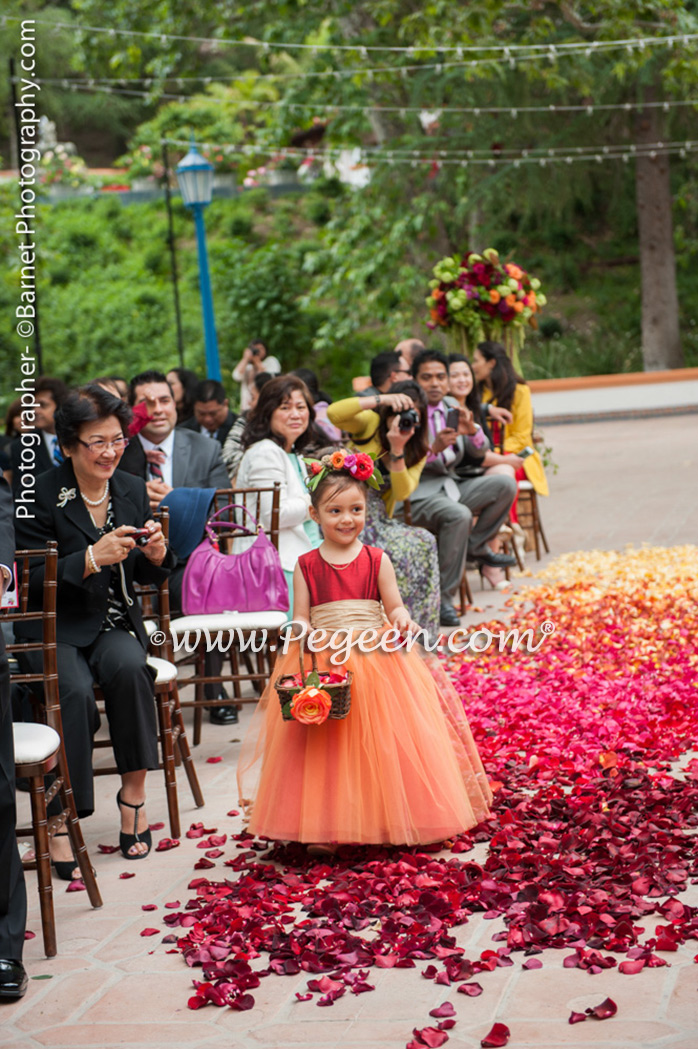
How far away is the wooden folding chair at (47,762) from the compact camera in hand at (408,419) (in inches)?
105

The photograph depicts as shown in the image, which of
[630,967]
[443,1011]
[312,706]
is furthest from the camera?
[312,706]

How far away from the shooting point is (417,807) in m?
3.92

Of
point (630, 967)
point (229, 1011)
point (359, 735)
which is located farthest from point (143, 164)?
point (630, 967)

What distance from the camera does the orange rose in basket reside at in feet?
12.5

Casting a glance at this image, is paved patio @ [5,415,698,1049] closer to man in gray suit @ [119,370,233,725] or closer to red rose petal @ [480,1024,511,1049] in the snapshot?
red rose petal @ [480,1024,511,1049]

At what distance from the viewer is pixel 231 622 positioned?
519 centimetres

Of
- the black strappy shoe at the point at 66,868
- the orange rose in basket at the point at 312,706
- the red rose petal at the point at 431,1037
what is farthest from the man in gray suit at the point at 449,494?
the red rose petal at the point at 431,1037

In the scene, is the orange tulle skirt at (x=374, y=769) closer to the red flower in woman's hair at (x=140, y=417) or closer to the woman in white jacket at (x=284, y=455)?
the woman in white jacket at (x=284, y=455)

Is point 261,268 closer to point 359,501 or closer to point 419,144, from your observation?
point 419,144

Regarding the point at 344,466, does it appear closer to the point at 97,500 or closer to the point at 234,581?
the point at 97,500

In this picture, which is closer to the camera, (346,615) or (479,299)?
(346,615)

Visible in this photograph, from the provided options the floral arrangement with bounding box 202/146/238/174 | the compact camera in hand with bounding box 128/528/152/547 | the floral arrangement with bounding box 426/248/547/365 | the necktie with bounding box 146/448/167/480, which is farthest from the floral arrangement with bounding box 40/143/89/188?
the compact camera in hand with bounding box 128/528/152/547

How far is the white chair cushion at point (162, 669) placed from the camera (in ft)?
14.5

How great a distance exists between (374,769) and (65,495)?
58.9 inches
